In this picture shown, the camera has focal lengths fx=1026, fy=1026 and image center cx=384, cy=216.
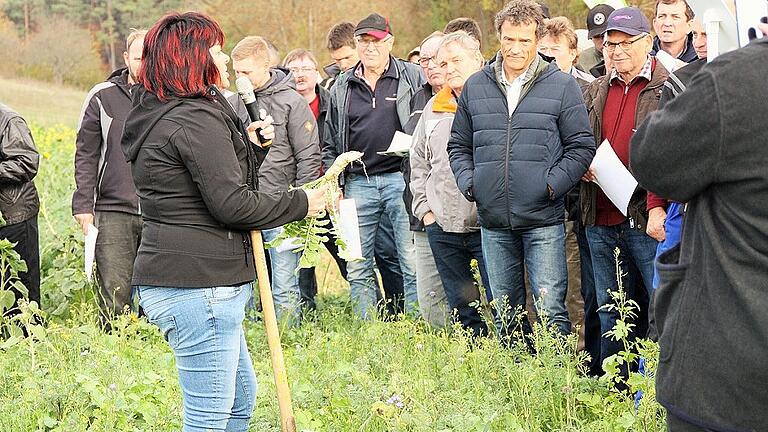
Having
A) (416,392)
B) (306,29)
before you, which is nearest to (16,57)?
(306,29)

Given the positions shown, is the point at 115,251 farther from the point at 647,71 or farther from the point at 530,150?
the point at 647,71

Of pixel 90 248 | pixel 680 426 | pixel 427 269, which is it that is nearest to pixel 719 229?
pixel 680 426

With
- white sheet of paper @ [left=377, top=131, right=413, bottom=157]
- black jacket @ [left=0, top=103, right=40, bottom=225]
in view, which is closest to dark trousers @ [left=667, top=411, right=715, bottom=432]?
white sheet of paper @ [left=377, top=131, right=413, bottom=157]

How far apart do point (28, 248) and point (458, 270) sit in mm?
3149

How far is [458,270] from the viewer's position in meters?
6.80

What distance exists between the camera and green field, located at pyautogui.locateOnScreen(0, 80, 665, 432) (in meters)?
4.76

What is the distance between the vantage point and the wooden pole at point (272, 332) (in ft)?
13.9

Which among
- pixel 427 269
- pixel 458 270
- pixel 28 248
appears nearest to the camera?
pixel 458 270

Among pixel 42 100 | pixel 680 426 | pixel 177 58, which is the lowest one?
pixel 42 100

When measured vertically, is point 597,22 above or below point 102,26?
above

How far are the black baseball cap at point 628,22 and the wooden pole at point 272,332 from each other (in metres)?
2.55

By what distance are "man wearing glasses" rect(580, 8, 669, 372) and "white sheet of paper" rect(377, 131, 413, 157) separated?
5.36ft

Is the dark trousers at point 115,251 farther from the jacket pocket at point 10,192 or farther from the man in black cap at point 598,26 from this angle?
the man in black cap at point 598,26

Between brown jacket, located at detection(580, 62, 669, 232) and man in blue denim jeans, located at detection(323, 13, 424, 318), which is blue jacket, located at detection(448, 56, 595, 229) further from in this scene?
man in blue denim jeans, located at detection(323, 13, 424, 318)
